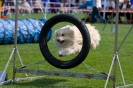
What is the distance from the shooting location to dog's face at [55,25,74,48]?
7.50m

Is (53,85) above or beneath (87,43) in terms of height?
beneath

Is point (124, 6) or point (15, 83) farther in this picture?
point (124, 6)

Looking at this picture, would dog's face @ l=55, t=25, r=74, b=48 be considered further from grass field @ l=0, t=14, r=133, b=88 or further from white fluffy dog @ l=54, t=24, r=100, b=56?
grass field @ l=0, t=14, r=133, b=88

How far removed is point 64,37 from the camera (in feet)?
24.6

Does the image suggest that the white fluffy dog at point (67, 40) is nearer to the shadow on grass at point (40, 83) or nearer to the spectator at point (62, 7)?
the shadow on grass at point (40, 83)

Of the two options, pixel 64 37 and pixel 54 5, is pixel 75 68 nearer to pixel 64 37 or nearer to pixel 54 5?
pixel 64 37

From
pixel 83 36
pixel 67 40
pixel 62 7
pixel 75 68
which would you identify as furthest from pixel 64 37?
pixel 62 7

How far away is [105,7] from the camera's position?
1057 inches

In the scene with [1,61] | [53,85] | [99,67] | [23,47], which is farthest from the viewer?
[23,47]

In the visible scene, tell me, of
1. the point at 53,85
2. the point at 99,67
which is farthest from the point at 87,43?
the point at 99,67

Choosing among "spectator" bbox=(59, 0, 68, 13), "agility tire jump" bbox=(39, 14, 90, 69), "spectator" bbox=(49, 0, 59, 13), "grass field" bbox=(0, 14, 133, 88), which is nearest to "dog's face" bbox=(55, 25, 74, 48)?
"agility tire jump" bbox=(39, 14, 90, 69)

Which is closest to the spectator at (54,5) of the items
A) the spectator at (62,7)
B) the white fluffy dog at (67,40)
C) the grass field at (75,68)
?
the spectator at (62,7)

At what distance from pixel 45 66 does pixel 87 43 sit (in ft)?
9.12

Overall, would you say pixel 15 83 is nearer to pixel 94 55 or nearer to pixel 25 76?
pixel 25 76
